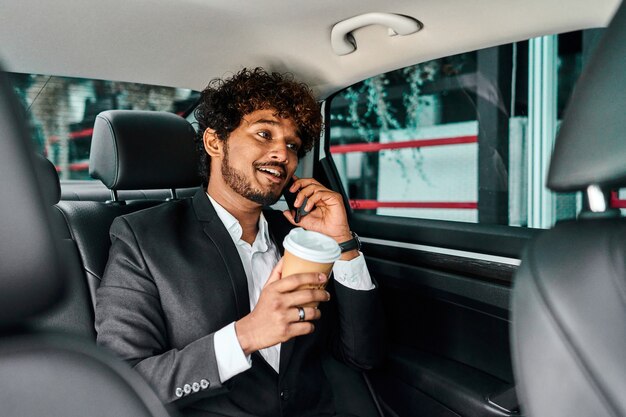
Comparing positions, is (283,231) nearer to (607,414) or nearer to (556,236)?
(556,236)

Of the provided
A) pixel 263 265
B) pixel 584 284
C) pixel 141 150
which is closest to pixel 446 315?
pixel 263 265

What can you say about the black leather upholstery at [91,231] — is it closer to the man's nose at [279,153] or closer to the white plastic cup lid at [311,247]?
the man's nose at [279,153]

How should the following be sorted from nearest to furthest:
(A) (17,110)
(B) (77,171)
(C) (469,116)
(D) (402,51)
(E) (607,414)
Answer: (A) (17,110), (E) (607,414), (D) (402,51), (B) (77,171), (C) (469,116)

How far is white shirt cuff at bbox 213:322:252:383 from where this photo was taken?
1.29 m

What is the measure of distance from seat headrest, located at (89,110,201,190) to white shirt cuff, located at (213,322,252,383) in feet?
2.42

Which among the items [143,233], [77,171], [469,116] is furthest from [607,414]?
[469,116]

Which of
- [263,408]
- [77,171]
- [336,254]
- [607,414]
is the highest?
[77,171]

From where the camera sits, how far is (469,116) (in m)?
5.94

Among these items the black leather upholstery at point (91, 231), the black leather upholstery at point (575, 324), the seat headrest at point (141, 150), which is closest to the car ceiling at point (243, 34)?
the seat headrest at point (141, 150)

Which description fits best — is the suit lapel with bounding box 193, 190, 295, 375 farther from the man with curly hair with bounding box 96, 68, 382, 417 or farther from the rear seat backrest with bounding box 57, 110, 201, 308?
the rear seat backrest with bounding box 57, 110, 201, 308

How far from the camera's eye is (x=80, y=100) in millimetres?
2445

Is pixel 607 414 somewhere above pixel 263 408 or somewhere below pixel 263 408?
above

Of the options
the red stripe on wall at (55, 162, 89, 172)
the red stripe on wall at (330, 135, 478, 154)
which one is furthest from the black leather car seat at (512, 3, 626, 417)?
the red stripe on wall at (330, 135, 478, 154)

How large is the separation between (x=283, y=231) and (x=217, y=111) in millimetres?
407
